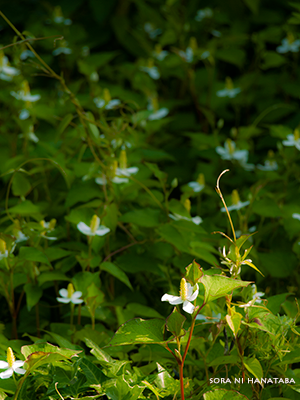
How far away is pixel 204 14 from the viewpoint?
2.17 meters

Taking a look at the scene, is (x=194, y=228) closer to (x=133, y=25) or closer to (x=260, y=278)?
(x=260, y=278)

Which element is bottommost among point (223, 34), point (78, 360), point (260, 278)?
point (260, 278)

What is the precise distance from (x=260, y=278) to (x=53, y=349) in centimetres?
63

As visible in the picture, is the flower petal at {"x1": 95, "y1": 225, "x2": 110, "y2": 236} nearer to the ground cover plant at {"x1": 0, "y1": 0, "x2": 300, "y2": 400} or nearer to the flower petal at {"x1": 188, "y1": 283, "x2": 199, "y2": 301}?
the ground cover plant at {"x1": 0, "y1": 0, "x2": 300, "y2": 400}

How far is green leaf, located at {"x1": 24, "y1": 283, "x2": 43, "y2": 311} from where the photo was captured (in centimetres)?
91

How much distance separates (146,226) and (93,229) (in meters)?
0.13

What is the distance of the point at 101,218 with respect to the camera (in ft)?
3.32

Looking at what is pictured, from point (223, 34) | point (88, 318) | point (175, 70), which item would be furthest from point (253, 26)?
point (88, 318)

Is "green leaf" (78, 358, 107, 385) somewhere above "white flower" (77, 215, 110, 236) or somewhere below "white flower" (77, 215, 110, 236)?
above

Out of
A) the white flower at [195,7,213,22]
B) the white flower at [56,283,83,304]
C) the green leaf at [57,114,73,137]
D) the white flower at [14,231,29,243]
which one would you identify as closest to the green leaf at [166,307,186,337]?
the white flower at [56,283,83,304]

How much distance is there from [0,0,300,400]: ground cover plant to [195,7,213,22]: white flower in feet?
0.05

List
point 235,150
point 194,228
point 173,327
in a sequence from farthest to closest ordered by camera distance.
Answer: point 235,150 < point 194,228 < point 173,327

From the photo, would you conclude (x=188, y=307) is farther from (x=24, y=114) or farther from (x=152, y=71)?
(x=152, y=71)

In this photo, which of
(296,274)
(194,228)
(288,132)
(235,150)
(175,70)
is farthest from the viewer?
(175,70)
